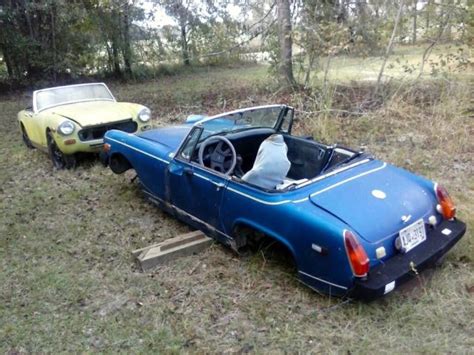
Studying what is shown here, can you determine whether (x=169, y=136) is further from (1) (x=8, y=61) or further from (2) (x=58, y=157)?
(1) (x=8, y=61)

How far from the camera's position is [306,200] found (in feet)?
10.6

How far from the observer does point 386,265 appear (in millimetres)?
3084

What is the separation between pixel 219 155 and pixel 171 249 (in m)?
0.96

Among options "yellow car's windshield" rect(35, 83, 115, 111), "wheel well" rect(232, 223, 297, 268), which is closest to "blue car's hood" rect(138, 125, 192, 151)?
"wheel well" rect(232, 223, 297, 268)

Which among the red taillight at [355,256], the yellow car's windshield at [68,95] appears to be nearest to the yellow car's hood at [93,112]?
the yellow car's windshield at [68,95]

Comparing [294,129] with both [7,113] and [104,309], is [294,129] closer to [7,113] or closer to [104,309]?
[104,309]

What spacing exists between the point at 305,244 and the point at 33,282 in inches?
91.2

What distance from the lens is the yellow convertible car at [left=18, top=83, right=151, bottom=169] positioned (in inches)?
246

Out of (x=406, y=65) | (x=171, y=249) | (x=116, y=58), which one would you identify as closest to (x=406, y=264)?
(x=171, y=249)

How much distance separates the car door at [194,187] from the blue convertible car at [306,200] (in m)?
0.01

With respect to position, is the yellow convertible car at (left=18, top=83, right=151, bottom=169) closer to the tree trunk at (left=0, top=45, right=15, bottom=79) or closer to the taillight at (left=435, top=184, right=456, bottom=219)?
the taillight at (left=435, top=184, right=456, bottom=219)

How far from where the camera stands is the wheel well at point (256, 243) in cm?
374

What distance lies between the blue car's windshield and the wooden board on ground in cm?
94

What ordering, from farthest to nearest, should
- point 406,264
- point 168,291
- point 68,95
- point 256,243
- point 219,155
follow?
point 68,95, point 219,155, point 256,243, point 168,291, point 406,264
